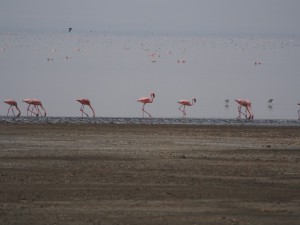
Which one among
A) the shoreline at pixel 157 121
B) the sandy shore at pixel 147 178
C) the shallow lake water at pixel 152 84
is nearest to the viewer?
the sandy shore at pixel 147 178

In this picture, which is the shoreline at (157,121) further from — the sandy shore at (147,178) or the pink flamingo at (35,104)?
the sandy shore at (147,178)

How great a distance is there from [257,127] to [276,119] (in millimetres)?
4198

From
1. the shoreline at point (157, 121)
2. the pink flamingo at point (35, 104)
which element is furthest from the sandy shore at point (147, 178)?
the pink flamingo at point (35, 104)

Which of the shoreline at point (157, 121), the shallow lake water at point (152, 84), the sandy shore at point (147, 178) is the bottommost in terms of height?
the sandy shore at point (147, 178)

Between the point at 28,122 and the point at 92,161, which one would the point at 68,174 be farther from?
the point at 28,122

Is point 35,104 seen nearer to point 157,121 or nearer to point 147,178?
point 157,121

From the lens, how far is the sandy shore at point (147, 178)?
1104 centimetres

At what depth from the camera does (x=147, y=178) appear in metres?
13.5

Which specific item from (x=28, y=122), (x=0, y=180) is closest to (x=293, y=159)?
(x=0, y=180)

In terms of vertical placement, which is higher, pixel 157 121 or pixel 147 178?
pixel 157 121

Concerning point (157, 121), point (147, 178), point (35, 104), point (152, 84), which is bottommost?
point (147, 178)

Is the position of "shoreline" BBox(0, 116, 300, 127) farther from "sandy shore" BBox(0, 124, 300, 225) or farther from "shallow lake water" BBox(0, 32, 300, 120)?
"sandy shore" BBox(0, 124, 300, 225)

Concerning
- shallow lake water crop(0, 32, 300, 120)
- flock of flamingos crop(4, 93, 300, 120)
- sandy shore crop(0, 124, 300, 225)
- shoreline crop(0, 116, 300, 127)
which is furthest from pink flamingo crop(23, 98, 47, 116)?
sandy shore crop(0, 124, 300, 225)

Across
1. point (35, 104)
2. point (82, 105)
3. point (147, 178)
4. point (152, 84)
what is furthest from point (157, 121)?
point (152, 84)
